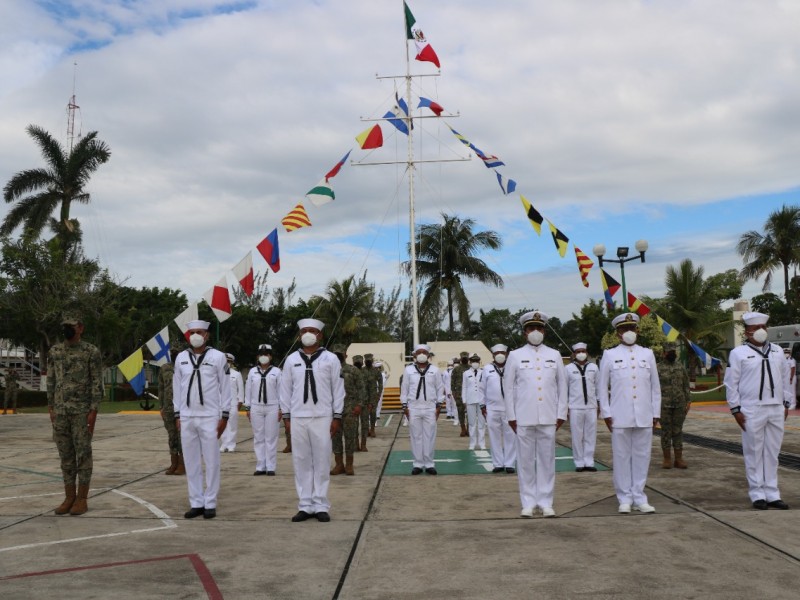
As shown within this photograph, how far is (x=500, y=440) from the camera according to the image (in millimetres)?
11812

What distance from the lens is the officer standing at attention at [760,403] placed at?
793cm

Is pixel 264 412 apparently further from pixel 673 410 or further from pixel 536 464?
pixel 673 410

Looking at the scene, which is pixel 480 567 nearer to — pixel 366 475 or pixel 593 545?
pixel 593 545

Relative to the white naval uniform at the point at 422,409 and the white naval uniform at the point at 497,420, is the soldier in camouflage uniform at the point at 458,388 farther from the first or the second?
the white naval uniform at the point at 422,409

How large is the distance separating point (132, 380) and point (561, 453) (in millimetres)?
11608

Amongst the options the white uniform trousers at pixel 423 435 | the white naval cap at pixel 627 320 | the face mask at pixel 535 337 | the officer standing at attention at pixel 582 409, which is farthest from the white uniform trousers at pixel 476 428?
the face mask at pixel 535 337

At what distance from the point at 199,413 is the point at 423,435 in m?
4.29

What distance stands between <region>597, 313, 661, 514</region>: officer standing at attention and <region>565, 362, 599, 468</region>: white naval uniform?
11.1ft

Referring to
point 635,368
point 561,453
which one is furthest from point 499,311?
point 635,368

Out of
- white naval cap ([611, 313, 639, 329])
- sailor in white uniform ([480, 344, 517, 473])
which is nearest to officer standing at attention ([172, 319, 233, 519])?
white naval cap ([611, 313, 639, 329])

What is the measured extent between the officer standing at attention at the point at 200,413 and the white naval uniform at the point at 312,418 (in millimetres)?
741

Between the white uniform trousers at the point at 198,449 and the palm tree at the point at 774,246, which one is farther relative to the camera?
the palm tree at the point at 774,246

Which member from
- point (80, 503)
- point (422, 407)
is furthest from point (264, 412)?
point (80, 503)

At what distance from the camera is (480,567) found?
5613mm
